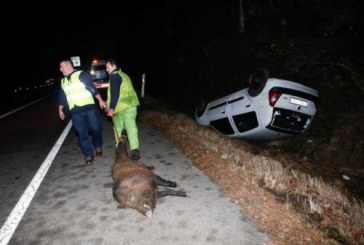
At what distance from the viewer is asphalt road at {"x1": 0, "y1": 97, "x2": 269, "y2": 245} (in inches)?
149

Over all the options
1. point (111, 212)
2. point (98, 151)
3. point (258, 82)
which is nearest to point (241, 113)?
point (258, 82)

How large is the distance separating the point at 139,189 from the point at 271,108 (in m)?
4.88

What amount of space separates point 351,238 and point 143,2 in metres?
35.9

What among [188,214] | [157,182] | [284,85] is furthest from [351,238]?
[284,85]

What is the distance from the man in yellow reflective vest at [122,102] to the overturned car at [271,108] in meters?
3.59

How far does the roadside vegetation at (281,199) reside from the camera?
3.62 m

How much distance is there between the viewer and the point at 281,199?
4.48 m

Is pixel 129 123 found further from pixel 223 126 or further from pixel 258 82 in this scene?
pixel 223 126

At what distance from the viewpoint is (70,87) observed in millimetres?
6277

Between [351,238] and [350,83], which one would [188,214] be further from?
[350,83]

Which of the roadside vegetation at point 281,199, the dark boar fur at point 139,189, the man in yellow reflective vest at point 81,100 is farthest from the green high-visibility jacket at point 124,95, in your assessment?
the roadside vegetation at point 281,199

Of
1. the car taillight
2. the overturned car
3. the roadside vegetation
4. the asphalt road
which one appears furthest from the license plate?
the asphalt road

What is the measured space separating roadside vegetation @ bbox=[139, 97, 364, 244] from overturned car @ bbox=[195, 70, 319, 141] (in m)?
1.92

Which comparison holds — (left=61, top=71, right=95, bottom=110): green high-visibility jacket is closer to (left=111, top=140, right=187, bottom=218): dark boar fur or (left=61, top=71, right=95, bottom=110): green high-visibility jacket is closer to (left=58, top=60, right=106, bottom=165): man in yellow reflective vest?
(left=58, top=60, right=106, bottom=165): man in yellow reflective vest
